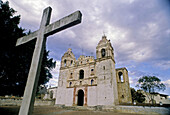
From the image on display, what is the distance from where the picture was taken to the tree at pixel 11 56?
19.8 feet

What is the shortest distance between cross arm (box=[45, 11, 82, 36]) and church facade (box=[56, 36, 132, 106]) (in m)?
16.4

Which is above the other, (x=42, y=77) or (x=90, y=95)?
(x=42, y=77)

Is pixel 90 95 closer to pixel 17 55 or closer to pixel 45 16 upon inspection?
pixel 17 55

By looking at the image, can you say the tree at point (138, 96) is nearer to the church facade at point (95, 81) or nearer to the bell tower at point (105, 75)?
the church facade at point (95, 81)

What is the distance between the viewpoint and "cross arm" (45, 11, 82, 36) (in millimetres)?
2424

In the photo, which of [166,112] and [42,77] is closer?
[42,77]

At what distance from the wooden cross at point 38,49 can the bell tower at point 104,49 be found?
17597 mm

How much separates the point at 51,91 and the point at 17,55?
115 feet

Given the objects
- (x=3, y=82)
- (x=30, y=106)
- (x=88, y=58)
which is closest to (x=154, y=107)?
(x=88, y=58)

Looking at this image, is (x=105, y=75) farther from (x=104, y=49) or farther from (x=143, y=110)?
(x=143, y=110)

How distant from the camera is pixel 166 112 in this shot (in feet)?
40.3

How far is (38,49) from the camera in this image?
286cm

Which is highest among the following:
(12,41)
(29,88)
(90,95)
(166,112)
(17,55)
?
(12,41)

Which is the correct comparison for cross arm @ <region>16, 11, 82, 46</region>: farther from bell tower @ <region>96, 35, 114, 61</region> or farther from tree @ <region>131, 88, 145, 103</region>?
tree @ <region>131, 88, 145, 103</region>
